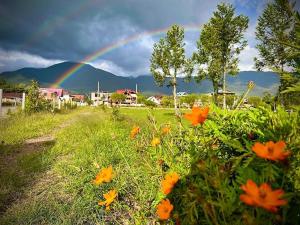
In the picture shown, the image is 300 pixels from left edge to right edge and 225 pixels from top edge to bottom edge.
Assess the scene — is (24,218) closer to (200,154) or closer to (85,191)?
(85,191)

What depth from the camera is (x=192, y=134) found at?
93.7 inches

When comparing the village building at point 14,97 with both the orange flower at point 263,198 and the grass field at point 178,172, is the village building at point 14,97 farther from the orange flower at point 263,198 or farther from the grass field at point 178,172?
the orange flower at point 263,198

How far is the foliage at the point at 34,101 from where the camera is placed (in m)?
16.8

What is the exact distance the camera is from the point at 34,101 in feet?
57.4

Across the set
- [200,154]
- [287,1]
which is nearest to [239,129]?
[200,154]

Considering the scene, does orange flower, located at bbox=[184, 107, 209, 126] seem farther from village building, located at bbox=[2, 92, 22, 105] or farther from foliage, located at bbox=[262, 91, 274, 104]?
village building, located at bbox=[2, 92, 22, 105]

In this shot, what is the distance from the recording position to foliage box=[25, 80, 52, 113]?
55.1 ft

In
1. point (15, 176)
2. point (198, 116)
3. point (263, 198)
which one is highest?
point (198, 116)

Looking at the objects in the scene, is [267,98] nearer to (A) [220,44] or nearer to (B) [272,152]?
(B) [272,152]

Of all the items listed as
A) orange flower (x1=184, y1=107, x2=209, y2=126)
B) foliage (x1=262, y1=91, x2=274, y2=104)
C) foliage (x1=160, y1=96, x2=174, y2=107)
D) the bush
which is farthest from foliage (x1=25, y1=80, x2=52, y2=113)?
orange flower (x1=184, y1=107, x2=209, y2=126)

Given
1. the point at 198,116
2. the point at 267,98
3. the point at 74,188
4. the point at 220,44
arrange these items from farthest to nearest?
the point at 220,44, the point at 74,188, the point at 267,98, the point at 198,116

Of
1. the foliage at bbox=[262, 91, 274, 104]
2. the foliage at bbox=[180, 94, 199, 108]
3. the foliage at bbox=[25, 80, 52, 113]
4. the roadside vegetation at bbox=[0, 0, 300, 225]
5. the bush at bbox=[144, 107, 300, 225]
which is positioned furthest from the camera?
the foliage at bbox=[25, 80, 52, 113]

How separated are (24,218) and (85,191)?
83cm

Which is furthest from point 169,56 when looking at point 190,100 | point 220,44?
point 190,100
